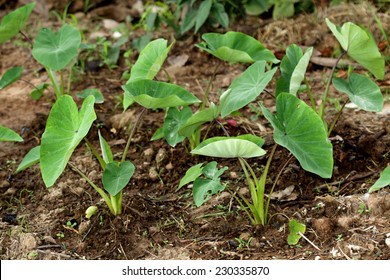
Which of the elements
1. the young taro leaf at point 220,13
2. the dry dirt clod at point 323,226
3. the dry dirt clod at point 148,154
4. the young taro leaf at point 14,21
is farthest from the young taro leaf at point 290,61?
the young taro leaf at point 14,21

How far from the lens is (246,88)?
102 inches

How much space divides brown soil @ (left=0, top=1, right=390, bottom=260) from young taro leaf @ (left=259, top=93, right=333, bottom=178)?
246 millimetres

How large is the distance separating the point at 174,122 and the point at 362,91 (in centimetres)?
69

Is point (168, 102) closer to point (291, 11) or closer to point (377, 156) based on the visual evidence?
point (377, 156)

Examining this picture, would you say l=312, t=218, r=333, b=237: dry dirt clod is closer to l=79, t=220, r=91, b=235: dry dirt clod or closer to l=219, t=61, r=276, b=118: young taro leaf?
l=219, t=61, r=276, b=118: young taro leaf

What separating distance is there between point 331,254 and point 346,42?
0.76 meters

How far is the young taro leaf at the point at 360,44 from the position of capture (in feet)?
8.52

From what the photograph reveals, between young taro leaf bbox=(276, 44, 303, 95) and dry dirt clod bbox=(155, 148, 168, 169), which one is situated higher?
young taro leaf bbox=(276, 44, 303, 95)

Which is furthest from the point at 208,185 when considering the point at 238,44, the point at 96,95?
the point at 96,95

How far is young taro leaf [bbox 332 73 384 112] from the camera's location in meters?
2.68

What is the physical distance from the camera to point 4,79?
10.4 ft

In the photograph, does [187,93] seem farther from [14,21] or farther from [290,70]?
[14,21]

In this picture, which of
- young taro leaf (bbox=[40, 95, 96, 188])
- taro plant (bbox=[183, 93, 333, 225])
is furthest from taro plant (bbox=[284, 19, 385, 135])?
young taro leaf (bbox=[40, 95, 96, 188])
